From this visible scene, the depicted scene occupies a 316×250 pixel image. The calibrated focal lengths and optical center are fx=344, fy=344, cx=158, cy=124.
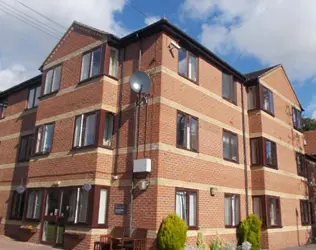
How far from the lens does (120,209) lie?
1252 cm

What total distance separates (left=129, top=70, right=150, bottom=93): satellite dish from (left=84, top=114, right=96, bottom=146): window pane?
2238 mm

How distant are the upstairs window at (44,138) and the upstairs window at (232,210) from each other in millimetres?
8260

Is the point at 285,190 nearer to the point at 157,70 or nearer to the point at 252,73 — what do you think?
the point at 252,73

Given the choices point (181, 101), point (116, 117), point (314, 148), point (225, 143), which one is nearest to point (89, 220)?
point (116, 117)

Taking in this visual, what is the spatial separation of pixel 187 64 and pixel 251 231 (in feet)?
25.3

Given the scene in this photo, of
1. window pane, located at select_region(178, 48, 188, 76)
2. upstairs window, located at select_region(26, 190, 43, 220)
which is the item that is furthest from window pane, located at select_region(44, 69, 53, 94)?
window pane, located at select_region(178, 48, 188, 76)

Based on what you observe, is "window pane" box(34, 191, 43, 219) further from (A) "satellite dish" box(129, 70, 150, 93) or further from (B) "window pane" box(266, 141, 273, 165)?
(B) "window pane" box(266, 141, 273, 165)

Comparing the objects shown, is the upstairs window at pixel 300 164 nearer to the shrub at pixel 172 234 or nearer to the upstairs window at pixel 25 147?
the shrub at pixel 172 234

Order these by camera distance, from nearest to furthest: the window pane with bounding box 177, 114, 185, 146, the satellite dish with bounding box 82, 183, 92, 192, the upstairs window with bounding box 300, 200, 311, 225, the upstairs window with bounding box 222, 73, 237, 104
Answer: the satellite dish with bounding box 82, 183, 92, 192
the window pane with bounding box 177, 114, 185, 146
the upstairs window with bounding box 222, 73, 237, 104
the upstairs window with bounding box 300, 200, 311, 225

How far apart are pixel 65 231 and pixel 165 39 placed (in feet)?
27.2

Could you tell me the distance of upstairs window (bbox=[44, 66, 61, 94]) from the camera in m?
16.1

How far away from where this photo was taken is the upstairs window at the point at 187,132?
13.3 m

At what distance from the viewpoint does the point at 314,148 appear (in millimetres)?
27766

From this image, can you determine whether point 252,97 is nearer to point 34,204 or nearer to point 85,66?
point 85,66
